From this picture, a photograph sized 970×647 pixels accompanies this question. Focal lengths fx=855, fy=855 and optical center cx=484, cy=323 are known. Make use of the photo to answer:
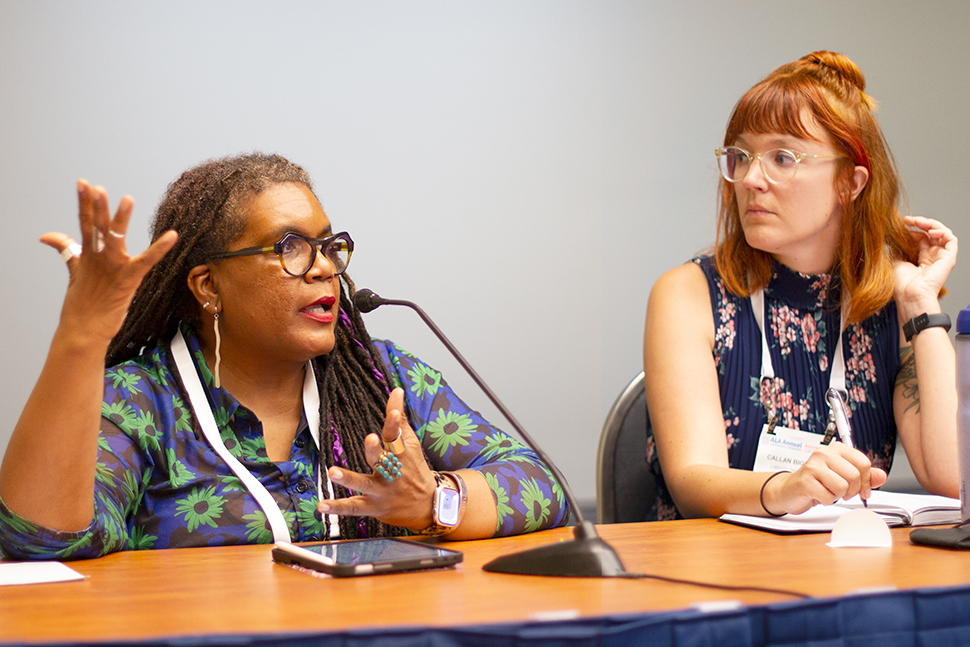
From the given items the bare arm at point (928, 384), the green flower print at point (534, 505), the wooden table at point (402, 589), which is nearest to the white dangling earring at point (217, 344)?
the wooden table at point (402, 589)

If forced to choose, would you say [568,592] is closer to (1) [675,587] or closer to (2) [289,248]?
Result: (1) [675,587]

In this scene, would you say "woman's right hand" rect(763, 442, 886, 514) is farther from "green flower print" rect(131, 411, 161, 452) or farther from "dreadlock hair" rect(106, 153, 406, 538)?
"green flower print" rect(131, 411, 161, 452)

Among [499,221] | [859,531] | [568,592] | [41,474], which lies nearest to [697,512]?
[859,531]

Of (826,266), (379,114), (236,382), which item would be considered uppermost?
(379,114)

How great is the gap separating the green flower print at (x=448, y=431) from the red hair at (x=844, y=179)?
0.76 meters

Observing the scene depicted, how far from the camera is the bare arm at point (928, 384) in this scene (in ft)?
5.81

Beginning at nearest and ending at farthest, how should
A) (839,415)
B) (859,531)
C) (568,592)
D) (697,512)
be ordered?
(568,592), (859,531), (839,415), (697,512)

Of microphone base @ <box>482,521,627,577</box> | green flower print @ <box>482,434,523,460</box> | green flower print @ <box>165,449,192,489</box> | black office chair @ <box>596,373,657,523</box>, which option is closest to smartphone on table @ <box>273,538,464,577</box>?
microphone base @ <box>482,521,627,577</box>

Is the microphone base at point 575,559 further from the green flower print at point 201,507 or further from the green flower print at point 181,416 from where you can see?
the green flower print at point 181,416

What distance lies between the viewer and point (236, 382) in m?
1.60

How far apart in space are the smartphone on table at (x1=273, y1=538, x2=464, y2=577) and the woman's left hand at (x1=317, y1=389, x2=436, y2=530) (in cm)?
8

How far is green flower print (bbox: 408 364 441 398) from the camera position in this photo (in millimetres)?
1678

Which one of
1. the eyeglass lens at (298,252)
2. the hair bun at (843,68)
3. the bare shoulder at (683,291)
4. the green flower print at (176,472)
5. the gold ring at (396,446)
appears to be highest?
the hair bun at (843,68)

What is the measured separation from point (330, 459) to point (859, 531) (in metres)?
0.87
